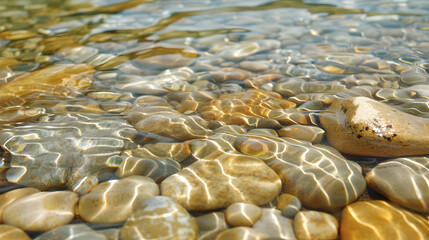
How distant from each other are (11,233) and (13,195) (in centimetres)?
44

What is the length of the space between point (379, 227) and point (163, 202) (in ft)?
4.75

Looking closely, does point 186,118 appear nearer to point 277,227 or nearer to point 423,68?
point 277,227

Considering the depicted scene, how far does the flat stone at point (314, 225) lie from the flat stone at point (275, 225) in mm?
46

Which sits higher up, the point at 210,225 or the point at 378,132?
the point at 378,132

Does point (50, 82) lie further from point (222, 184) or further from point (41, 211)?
point (222, 184)

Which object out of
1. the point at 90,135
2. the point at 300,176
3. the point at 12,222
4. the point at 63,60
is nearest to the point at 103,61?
the point at 63,60

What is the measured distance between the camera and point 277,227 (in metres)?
2.01

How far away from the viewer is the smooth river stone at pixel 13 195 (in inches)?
85.6

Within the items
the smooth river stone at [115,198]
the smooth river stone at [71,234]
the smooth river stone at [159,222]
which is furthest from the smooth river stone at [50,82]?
the smooth river stone at [159,222]

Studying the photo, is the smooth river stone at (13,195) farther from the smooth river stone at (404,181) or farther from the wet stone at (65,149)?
the smooth river stone at (404,181)

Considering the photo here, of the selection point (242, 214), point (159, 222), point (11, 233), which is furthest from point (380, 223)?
point (11, 233)

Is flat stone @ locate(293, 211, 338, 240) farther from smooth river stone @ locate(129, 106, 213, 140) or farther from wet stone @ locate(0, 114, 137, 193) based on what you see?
wet stone @ locate(0, 114, 137, 193)

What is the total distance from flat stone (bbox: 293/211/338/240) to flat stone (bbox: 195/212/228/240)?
19.2 inches

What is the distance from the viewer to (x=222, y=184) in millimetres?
2312
